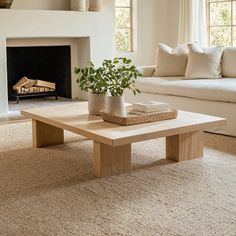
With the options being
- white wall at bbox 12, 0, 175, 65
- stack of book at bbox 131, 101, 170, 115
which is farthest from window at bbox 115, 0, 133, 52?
stack of book at bbox 131, 101, 170, 115

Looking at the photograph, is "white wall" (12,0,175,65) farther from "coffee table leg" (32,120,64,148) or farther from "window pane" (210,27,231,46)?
"coffee table leg" (32,120,64,148)

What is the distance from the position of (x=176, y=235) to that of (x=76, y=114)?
167 centimetres

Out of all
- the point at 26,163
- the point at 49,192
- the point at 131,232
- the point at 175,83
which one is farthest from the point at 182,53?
the point at 131,232

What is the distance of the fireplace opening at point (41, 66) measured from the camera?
21.8 feet

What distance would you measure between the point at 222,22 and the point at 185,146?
3716 mm

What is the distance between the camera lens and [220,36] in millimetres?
6766

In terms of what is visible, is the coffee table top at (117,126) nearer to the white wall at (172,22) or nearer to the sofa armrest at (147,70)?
the sofa armrest at (147,70)

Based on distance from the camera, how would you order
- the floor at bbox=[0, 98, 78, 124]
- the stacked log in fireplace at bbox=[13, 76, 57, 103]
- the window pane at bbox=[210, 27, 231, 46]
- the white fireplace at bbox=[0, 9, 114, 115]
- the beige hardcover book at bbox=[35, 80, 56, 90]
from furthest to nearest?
the window pane at bbox=[210, 27, 231, 46]
the beige hardcover book at bbox=[35, 80, 56, 90]
the stacked log in fireplace at bbox=[13, 76, 57, 103]
the white fireplace at bbox=[0, 9, 114, 115]
the floor at bbox=[0, 98, 78, 124]

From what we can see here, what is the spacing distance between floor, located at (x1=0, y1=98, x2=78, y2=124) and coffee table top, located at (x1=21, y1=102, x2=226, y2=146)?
1.58m

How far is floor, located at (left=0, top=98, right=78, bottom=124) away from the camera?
532 centimetres

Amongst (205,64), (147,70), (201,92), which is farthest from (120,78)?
(147,70)

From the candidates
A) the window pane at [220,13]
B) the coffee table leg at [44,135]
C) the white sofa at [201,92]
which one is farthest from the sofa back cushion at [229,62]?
the coffee table leg at [44,135]

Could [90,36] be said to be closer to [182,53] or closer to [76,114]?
[182,53]

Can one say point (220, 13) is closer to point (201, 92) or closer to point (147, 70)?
point (147, 70)
